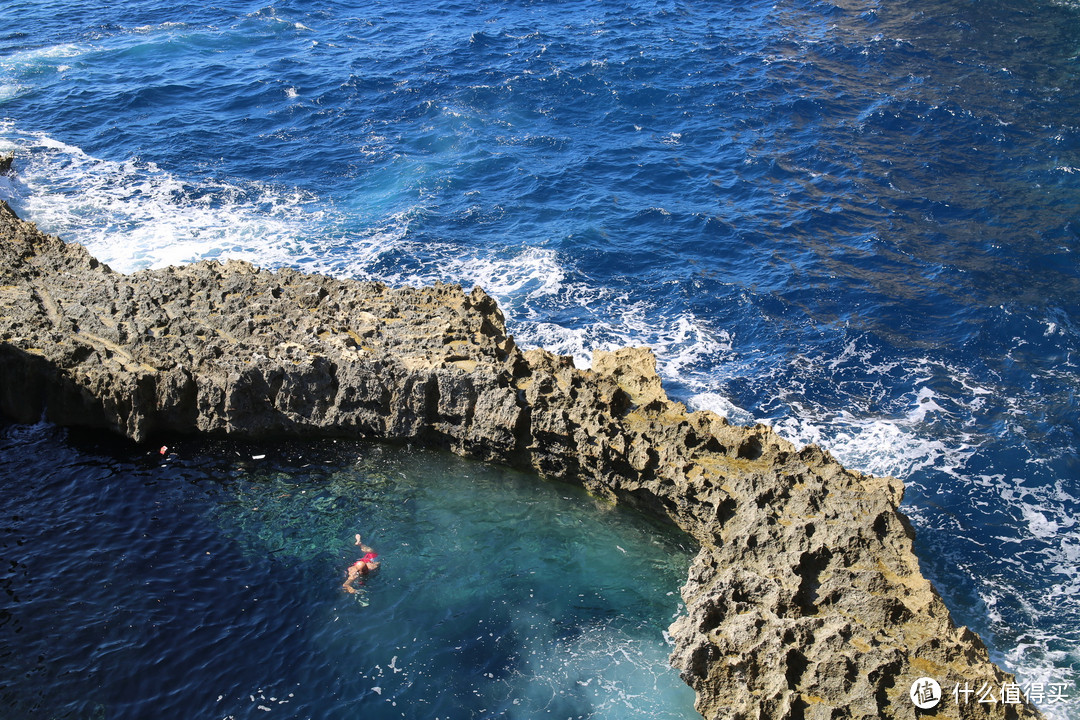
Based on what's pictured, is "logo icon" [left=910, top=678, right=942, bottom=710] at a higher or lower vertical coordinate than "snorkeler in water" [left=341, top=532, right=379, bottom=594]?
higher

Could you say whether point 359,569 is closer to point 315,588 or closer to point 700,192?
point 315,588

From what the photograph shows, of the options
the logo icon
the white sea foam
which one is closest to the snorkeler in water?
the logo icon

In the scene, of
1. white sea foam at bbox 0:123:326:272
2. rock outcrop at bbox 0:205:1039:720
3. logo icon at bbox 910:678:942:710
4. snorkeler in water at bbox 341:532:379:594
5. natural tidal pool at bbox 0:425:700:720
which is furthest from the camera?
white sea foam at bbox 0:123:326:272

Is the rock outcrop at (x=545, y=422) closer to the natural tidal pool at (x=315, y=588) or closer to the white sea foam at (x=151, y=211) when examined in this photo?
the natural tidal pool at (x=315, y=588)

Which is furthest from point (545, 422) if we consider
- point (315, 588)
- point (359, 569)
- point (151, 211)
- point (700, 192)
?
point (151, 211)

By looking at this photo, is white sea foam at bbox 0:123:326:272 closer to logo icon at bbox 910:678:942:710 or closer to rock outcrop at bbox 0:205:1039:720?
rock outcrop at bbox 0:205:1039:720

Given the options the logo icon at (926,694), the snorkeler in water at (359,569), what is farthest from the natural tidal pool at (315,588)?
the logo icon at (926,694)
